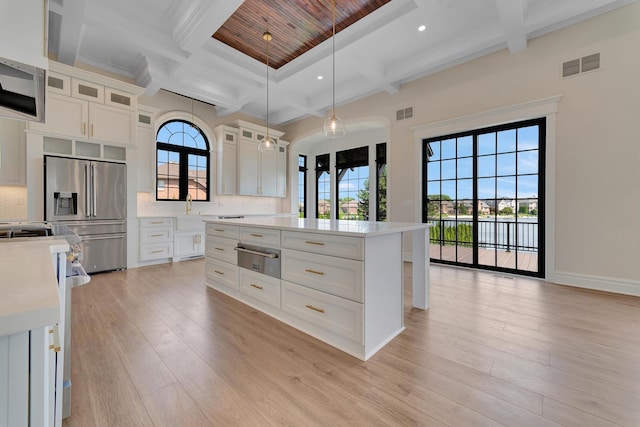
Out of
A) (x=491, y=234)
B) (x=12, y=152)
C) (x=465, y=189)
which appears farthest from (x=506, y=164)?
(x=12, y=152)

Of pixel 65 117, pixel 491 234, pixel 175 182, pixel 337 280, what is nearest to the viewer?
pixel 337 280

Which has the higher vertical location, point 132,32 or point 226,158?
point 132,32

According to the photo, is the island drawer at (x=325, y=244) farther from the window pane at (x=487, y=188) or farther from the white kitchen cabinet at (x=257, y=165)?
the white kitchen cabinet at (x=257, y=165)

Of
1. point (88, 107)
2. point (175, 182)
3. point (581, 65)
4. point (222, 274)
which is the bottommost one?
point (222, 274)

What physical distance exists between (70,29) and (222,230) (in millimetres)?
3076

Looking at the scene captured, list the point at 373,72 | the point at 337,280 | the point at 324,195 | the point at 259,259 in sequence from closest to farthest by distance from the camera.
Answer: the point at 337,280, the point at 259,259, the point at 373,72, the point at 324,195

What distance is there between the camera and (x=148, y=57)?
13.8ft

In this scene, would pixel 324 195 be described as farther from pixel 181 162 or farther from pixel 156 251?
pixel 156 251

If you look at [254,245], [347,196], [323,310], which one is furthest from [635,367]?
[347,196]

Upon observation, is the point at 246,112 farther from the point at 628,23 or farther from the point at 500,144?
the point at 628,23

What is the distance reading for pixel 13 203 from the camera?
12.3ft

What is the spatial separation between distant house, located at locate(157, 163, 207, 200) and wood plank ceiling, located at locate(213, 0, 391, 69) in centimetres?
275

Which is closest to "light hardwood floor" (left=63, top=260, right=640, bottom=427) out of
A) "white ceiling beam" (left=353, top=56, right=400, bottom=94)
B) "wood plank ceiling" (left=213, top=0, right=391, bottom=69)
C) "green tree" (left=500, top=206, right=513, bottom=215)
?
"green tree" (left=500, top=206, right=513, bottom=215)

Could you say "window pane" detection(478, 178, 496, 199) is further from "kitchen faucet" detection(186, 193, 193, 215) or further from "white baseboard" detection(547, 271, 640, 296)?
"kitchen faucet" detection(186, 193, 193, 215)
